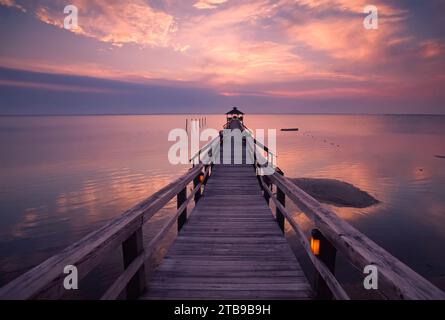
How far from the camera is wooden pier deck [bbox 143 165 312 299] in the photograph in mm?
2947

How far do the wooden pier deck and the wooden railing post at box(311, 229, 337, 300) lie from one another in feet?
1.17

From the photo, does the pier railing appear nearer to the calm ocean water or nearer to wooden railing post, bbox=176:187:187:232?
wooden railing post, bbox=176:187:187:232

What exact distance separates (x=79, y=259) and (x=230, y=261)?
2.52 m

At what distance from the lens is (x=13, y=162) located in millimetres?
27656

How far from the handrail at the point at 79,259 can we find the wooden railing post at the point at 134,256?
1cm

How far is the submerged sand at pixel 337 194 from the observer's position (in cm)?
Answer: 1441

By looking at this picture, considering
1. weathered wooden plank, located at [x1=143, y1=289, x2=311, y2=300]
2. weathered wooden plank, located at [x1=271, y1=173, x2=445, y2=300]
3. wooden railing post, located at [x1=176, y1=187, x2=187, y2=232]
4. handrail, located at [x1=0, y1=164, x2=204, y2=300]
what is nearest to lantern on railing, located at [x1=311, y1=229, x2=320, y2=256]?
weathered wooden plank, located at [x1=271, y1=173, x2=445, y2=300]

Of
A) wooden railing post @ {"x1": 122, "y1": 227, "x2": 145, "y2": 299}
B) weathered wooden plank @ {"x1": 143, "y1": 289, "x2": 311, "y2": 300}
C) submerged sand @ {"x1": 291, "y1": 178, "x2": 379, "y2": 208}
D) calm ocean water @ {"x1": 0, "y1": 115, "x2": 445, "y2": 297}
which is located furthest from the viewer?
submerged sand @ {"x1": 291, "y1": 178, "x2": 379, "y2": 208}

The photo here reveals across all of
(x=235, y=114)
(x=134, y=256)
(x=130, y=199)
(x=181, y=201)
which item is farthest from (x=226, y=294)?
(x=235, y=114)

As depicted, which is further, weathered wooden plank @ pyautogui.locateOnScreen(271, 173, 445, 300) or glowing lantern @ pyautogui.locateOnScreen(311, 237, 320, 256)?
glowing lantern @ pyautogui.locateOnScreen(311, 237, 320, 256)

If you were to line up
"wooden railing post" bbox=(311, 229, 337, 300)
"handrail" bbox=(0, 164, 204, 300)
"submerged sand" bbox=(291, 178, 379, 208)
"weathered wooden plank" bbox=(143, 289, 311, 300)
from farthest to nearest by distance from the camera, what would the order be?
"submerged sand" bbox=(291, 178, 379, 208)
"weathered wooden plank" bbox=(143, 289, 311, 300)
"wooden railing post" bbox=(311, 229, 337, 300)
"handrail" bbox=(0, 164, 204, 300)

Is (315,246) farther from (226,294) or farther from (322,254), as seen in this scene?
(226,294)

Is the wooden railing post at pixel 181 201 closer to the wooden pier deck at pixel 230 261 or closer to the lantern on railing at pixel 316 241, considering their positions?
the wooden pier deck at pixel 230 261

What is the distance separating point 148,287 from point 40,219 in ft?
44.0
